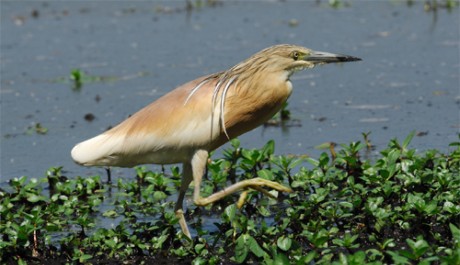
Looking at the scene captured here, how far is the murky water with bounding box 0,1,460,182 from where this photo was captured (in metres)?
8.45

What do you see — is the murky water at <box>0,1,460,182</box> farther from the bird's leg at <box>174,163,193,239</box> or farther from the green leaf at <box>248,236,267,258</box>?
the green leaf at <box>248,236,267,258</box>

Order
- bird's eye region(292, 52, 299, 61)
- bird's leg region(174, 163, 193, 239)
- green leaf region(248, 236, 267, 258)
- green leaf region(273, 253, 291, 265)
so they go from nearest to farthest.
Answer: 1. green leaf region(273, 253, 291, 265)
2. green leaf region(248, 236, 267, 258)
3. bird's eye region(292, 52, 299, 61)
4. bird's leg region(174, 163, 193, 239)

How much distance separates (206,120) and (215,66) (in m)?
5.40

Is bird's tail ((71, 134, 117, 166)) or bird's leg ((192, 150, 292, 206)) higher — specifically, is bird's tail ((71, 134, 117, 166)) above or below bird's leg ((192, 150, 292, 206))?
above

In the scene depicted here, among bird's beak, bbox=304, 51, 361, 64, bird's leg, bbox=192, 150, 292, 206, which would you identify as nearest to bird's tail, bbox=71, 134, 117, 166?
bird's leg, bbox=192, 150, 292, 206

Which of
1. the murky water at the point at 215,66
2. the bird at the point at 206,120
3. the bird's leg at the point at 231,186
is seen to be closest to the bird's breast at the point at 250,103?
the bird at the point at 206,120

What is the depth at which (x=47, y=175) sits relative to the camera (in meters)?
6.97

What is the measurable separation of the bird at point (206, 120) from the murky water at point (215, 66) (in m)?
1.89

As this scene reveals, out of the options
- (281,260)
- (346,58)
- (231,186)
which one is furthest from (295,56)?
(281,260)

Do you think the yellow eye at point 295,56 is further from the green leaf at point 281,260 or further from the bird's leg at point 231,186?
the green leaf at point 281,260

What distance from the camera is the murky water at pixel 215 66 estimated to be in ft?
27.7

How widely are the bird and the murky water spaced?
1.89 meters

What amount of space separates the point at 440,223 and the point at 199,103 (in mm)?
1525

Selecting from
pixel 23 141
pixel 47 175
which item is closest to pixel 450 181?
pixel 47 175
